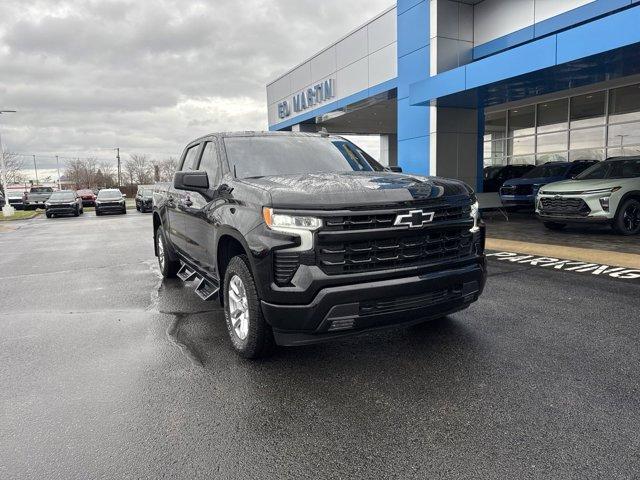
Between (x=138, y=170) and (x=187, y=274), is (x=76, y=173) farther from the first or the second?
(x=187, y=274)

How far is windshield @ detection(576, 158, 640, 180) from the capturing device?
10828 mm

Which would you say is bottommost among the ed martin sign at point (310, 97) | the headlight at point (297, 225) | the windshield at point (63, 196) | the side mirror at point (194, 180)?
the windshield at point (63, 196)

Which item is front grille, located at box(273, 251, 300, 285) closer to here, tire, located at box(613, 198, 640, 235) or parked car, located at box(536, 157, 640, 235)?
parked car, located at box(536, 157, 640, 235)

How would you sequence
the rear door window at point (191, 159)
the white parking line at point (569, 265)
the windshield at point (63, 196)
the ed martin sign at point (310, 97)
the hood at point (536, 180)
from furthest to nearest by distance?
the windshield at point (63, 196) → the ed martin sign at point (310, 97) → the hood at point (536, 180) → the white parking line at point (569, 265) → the rear door window at point (191, 159)

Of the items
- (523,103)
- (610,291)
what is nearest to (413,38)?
(523,103)

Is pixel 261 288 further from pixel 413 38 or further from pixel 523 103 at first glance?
pixel 523 103

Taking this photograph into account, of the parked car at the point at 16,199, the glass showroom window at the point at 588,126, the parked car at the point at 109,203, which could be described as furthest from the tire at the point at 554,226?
the parked car at the point at 16,199

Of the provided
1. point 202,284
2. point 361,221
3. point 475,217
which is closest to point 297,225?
point 361,221

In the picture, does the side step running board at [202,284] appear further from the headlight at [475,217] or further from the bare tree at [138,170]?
the bare tree at [138,170]

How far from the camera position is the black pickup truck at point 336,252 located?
329 cm

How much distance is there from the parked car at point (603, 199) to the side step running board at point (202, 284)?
28.8 ft

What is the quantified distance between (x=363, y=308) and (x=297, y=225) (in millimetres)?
746

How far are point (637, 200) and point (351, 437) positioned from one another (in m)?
10.6

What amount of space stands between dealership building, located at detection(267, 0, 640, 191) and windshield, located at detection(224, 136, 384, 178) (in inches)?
275
